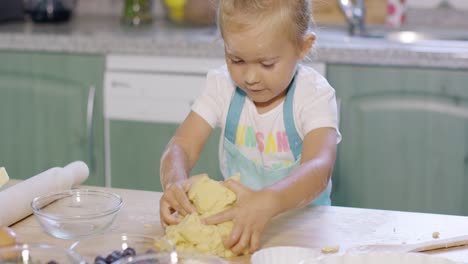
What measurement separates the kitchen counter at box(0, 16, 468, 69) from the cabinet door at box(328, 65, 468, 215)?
0.14 feet

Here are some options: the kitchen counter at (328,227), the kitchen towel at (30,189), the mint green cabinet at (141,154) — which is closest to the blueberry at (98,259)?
the kitchen counter at (328,227)

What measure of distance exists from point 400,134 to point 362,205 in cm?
25

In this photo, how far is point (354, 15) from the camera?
2.72 m

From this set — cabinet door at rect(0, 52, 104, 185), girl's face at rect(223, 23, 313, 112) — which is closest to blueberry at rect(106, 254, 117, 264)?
girl's face at rect(223, 23, 313, 112)

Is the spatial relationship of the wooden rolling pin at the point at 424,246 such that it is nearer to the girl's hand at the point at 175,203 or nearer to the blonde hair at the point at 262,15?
the girl's hand at the point at 175,203

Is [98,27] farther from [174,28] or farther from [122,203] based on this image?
[122,203]

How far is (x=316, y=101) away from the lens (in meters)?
1.58

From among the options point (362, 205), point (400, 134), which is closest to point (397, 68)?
point (400, 134)

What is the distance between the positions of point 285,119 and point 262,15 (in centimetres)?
30

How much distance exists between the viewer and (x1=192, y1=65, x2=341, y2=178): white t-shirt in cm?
162

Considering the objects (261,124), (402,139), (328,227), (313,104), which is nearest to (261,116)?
(261,124)

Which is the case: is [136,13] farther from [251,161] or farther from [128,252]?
[128,252]

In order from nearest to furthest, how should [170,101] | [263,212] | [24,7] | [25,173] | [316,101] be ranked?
[263,212] → [316,101] → [170,101] → [25,173] → [24,7]

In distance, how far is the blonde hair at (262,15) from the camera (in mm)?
1409
